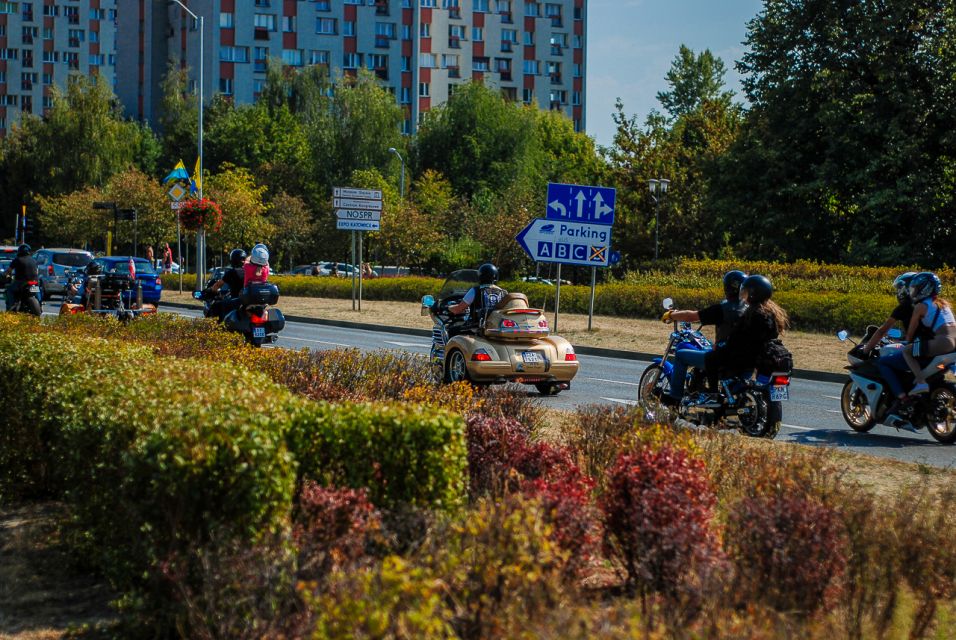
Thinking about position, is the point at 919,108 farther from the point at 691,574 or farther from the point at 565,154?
the point at 565,154

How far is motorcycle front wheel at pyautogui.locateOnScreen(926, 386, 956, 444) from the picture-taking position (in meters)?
11.8

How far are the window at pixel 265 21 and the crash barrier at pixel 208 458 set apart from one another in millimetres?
93652

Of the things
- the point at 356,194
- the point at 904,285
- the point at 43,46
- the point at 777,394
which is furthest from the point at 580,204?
the point at 43,46

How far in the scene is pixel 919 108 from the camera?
3622 cm

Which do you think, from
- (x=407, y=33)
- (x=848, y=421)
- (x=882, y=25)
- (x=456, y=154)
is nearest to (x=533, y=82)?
(x=407, y=33)

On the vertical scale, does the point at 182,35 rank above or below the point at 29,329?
above

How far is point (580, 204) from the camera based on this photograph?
974 inches

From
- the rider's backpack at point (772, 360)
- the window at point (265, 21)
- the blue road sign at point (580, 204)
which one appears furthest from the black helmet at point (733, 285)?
the window at point (265, 21)

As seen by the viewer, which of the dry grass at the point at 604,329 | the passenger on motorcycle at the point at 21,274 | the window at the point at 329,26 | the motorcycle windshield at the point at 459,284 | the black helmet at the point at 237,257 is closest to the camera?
the motorcycle windshield at the point at 459,284

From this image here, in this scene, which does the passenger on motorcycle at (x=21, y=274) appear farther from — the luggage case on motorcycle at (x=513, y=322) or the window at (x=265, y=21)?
the window at (x=265, y=21)

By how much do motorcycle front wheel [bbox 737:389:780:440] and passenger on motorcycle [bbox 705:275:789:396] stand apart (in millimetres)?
252

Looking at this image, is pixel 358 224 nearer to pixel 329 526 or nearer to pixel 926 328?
pixel 926 328

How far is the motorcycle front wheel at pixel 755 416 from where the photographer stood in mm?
10906

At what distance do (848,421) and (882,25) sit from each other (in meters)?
27.5
